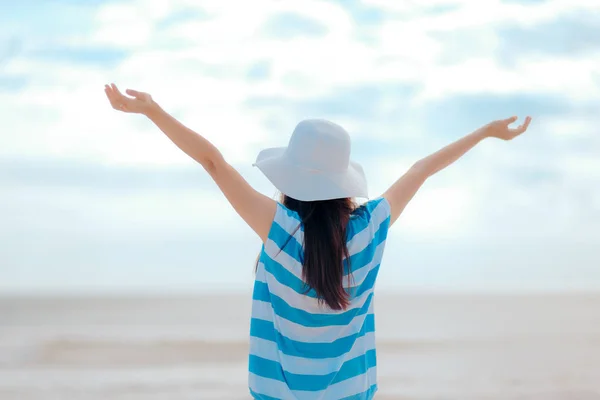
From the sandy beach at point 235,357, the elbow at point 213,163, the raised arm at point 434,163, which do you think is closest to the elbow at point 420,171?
the raised arm at point 434,163

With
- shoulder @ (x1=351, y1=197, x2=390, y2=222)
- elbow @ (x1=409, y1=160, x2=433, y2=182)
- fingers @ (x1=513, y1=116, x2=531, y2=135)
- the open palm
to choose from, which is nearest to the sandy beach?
fingers @ (x1=513, y1=116, x2=531, y2=135)

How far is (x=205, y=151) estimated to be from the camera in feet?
6.02

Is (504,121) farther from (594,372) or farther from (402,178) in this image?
(594,372)

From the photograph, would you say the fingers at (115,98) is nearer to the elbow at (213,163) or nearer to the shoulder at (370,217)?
the elbow at (213,163)

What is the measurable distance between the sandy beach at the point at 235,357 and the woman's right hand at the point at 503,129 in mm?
4801

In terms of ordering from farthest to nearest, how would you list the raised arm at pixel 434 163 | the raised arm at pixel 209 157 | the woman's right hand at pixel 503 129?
the woman's right hand at pixel 503 129 < the raised arm at pixel 434 163 < the raised arm at pixel 209 157

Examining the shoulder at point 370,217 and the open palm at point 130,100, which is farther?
the shoulder at point 370,217

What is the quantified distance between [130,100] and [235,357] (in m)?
8.45

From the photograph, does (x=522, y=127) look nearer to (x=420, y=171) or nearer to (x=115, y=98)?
(x=420, y=171)

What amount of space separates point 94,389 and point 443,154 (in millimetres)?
6281

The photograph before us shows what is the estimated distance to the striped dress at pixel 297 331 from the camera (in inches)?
74.4

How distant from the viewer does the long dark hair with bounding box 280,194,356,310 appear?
6.14 ft

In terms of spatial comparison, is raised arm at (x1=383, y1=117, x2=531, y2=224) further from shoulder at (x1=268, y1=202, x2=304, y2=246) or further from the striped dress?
shoulder at (x1=268, y1=202, x2=304, y2=246)

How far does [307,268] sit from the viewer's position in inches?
74.1
